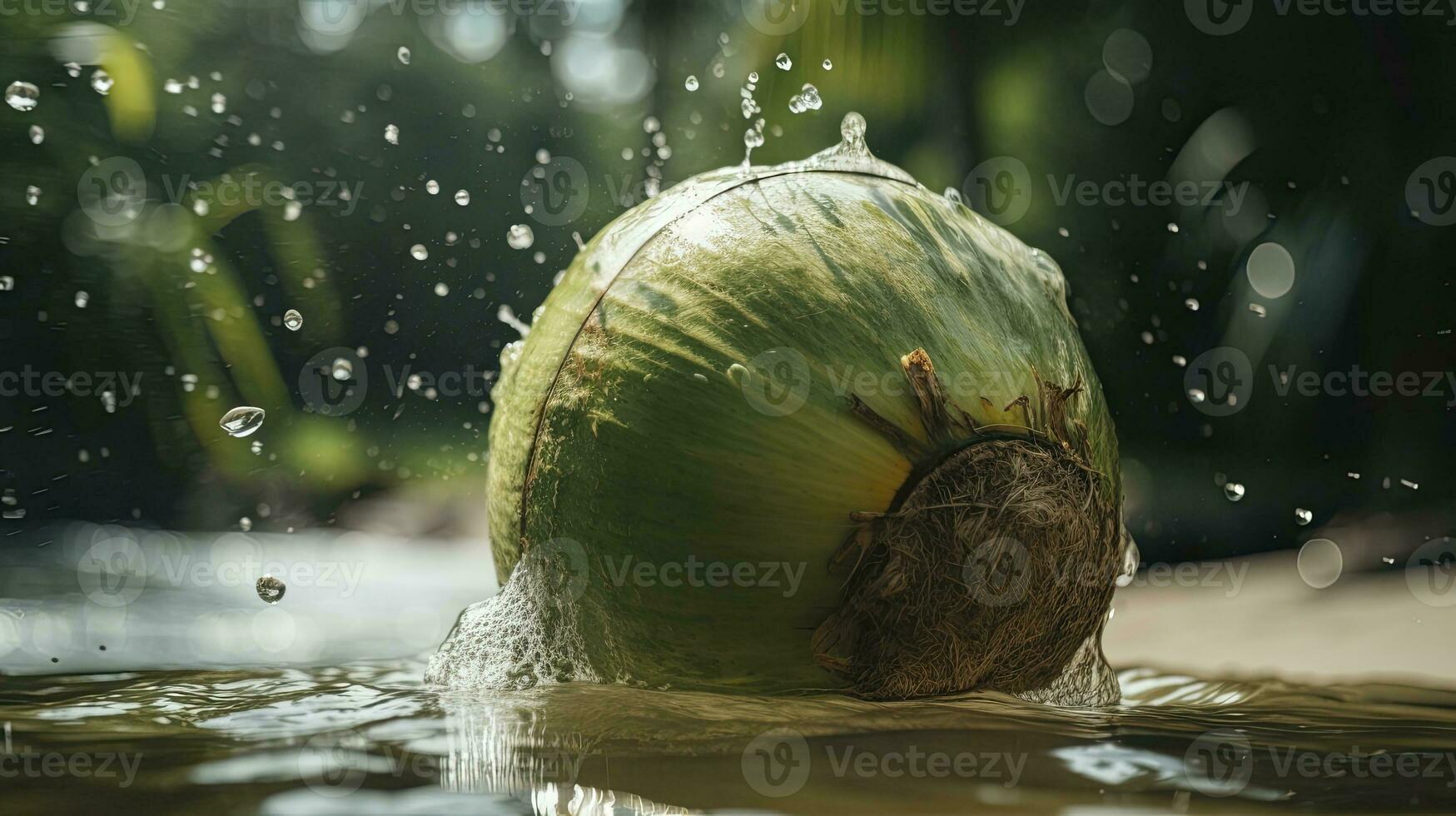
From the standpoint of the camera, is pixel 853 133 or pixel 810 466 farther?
pixel 853 133

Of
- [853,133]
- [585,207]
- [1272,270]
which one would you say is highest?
[585,207]

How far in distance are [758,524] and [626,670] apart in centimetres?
45

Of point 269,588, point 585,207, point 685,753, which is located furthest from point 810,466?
point 585,207

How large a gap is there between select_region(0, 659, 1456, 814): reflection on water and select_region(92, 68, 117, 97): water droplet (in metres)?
5.39

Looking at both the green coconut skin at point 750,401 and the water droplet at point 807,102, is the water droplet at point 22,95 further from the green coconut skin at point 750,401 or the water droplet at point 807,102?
the green coconut skin at point 750,401

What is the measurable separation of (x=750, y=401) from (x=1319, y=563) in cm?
419

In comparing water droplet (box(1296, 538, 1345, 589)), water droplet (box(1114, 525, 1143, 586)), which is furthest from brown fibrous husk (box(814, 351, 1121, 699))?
water droplet (box(1296, 538, 1345, 589))

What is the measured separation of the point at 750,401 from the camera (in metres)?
2.27

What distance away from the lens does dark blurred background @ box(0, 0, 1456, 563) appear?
5.65 meters

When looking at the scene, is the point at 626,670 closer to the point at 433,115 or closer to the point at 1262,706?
the point at 1262,706

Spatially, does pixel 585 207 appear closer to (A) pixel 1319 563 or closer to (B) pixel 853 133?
(A) pixel 1319 563

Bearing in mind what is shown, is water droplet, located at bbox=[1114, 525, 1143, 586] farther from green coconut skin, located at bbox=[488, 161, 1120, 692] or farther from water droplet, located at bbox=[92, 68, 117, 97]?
water droplet, located at bbox=[92, 68, 117, 97]

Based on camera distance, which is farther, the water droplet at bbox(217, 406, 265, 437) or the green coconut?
the water droplet at bbox(217, 406, 265, 437)

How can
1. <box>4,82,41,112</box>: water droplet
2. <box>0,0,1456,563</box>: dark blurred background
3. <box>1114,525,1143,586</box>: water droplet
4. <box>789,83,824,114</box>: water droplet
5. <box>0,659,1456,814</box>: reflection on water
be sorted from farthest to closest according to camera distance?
<box>4,82,41,112</box>: water droplet, <box>0,0,1456,563</box>: dark blurred background, <box>789,83,824,114</box>: water droplet, <box>1114,525,1143,586</box>: water droplet, <box>0,659,1456,814</box>: reflection on water
